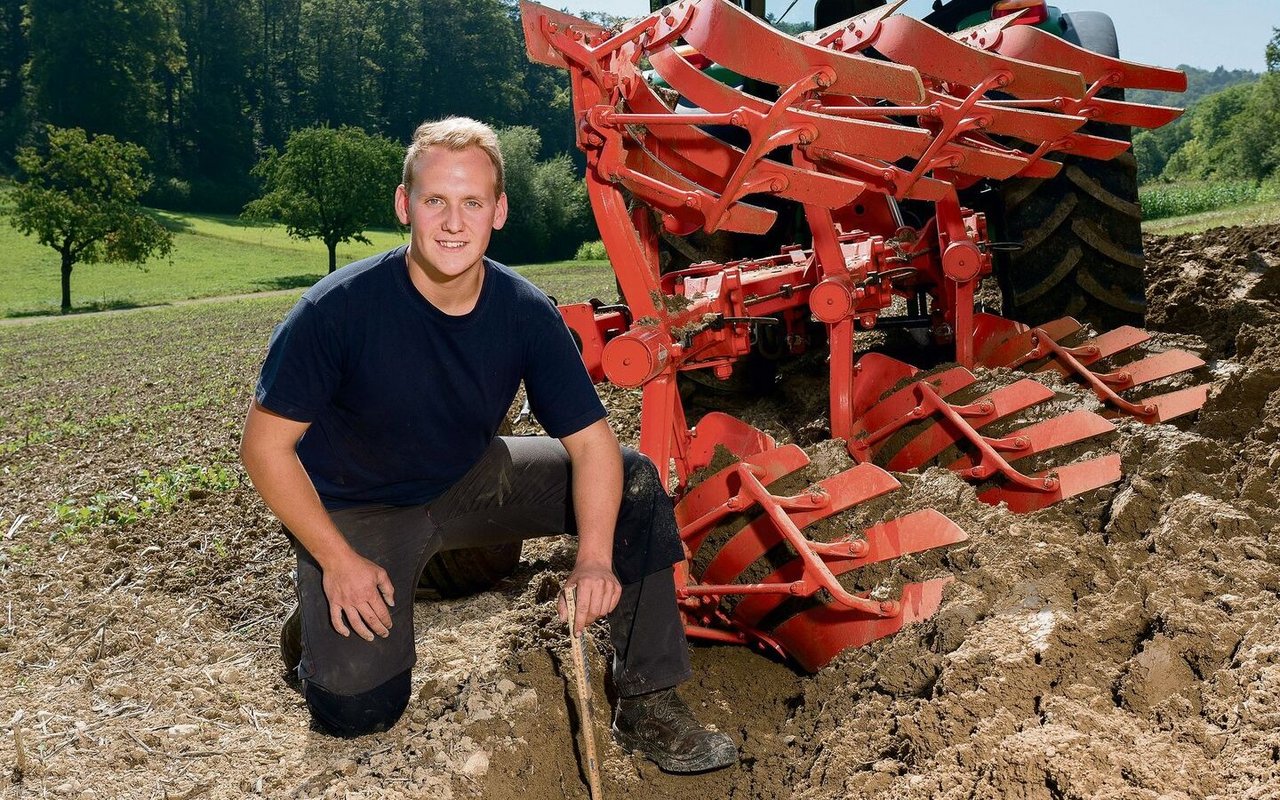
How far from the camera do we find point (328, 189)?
36344 millimetres

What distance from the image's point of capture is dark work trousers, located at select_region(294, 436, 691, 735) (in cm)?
239

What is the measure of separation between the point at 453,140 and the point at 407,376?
0.53 metres

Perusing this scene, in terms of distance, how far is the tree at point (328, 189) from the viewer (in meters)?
35.9

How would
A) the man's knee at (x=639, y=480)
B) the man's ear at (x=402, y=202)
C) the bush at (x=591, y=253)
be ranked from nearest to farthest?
the man's ear at (x=402, y=202)
the man's knee at (x=639, y=480)
the bush at (x=591, y=253)

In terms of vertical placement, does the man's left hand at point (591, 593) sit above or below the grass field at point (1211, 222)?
below

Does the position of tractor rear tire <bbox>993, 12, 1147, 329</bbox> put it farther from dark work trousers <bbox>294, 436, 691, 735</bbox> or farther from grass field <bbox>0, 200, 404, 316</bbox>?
grass field <bbox>0, 200, 404, 316</bbox>

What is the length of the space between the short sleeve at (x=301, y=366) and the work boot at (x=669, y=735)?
993mm

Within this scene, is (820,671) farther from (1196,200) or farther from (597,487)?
(1196,200)

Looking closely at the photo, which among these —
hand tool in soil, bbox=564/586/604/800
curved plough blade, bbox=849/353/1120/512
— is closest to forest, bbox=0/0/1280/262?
curved plough blade, bbox=849/353/1120/512

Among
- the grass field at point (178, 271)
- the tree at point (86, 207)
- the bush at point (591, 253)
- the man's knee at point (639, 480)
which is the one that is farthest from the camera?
the bush at point (591, 253)

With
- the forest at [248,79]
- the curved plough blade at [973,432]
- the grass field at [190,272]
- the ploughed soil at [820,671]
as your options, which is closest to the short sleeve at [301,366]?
the ploughed soil at [820,671]

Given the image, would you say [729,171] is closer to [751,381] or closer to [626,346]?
[626,346]

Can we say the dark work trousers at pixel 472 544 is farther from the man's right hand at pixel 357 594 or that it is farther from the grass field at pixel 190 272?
the grass field at pixel 190 272

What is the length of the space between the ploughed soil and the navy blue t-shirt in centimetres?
57
